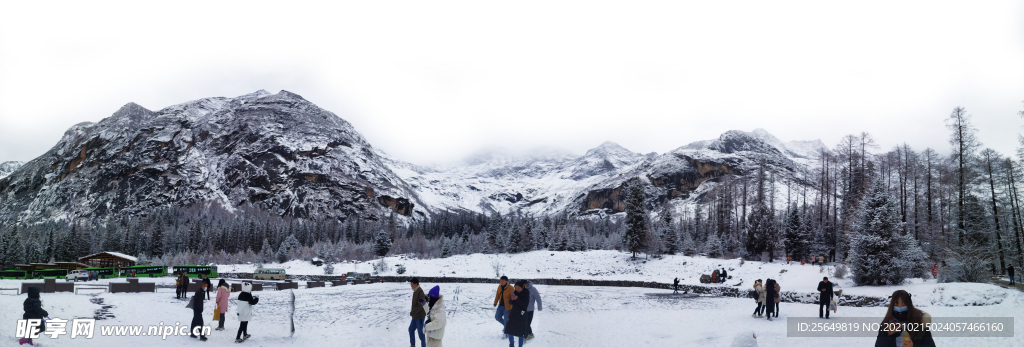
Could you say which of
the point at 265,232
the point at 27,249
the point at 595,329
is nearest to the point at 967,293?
the point at 595,329

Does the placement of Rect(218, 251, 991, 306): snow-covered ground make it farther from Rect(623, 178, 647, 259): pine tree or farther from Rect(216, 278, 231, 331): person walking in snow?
Rect(216, 278, 231, 331): person walking in snow

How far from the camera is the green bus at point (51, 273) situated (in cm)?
4797

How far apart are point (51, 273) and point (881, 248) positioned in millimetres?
66378

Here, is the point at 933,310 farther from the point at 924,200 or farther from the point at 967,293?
the point at 924,200

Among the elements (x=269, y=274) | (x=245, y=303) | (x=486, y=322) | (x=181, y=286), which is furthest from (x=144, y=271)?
(x=245, y=303)

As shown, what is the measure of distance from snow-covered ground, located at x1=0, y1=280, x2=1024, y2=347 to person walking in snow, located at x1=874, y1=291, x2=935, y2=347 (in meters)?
4.34

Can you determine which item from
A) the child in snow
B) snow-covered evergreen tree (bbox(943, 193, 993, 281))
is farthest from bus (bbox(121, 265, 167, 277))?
snow-covered evergreen tree (bbox(943, 193, 993, 281))

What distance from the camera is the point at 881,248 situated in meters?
27.8

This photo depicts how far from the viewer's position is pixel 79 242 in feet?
302

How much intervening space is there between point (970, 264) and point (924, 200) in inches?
879

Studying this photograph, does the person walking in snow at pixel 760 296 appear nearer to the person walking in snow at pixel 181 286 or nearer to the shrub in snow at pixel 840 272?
the shrub in snow at pixel 840 272

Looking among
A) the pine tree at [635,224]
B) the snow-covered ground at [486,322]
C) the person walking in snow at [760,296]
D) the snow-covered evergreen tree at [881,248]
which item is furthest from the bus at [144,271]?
the snow-covered evergreen tree at [881,248]

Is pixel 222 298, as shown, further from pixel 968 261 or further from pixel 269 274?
pixel 269 274

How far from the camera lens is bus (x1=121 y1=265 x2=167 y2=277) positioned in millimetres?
54156
